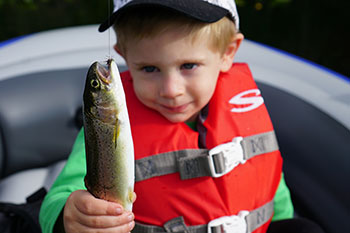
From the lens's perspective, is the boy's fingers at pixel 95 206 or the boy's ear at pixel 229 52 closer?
the boy's fingers at pixel 95 206

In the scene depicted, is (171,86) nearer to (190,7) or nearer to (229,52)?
(190,7)

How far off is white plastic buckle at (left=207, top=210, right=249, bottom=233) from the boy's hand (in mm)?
543

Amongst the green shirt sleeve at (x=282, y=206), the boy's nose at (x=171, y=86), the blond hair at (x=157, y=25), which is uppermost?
the blond hair at (x=157, y=25)

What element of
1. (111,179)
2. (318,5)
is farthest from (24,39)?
(318,5)

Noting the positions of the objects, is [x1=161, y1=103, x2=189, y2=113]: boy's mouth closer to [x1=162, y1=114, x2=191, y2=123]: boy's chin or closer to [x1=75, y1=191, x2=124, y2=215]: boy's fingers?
[x1=162, y1=114, x2=191, y2=123]: boy's chin

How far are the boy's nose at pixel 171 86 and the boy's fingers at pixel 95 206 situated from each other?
49 cm

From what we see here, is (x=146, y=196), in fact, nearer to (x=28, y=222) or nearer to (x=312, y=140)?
(x=28, y=222)

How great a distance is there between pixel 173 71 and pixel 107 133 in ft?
1.89

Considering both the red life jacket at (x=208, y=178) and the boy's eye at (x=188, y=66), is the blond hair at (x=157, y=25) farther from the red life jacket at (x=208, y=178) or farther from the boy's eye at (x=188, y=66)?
the red life jacket at (x=208, y=178)

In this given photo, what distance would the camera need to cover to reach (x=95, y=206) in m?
1.13

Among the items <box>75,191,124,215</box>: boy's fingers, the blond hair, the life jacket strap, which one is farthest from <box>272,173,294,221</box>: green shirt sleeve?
<box>75,191,124,215</box>: boy's fingers

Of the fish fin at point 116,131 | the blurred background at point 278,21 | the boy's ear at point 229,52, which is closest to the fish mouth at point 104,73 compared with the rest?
the fish fin at point 116,131

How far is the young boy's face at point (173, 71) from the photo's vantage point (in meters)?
1.48

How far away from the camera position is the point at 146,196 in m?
1.61
